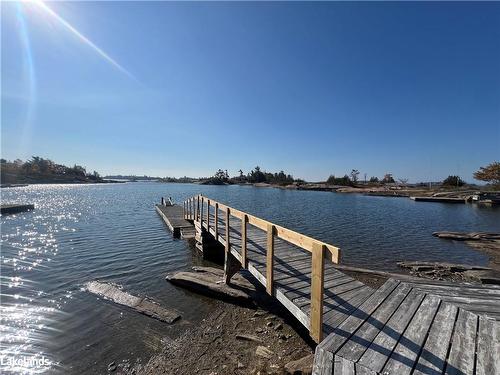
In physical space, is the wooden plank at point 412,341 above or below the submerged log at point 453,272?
above

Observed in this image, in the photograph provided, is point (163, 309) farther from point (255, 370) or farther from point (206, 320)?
point (255, 370)

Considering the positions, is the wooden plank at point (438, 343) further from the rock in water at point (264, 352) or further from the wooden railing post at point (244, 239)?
the wooden railing post at point (244, 239)

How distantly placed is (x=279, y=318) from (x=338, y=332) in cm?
322

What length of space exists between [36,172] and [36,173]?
30.1 inches

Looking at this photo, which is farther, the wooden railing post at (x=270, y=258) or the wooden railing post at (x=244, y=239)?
the wooden railing post at (x=244, y=239)

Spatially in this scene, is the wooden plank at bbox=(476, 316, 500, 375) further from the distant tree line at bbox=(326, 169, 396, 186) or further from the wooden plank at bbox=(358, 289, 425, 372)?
the distant tree line at bbox=(326, 169, 396, 186)

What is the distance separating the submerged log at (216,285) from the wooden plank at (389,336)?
4472 millimetres

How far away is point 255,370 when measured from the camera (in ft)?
16.0

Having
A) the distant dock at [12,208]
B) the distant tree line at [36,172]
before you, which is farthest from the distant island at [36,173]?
the distant dock at [12,208]

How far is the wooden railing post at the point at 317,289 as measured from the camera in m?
3.93

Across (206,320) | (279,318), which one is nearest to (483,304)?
(279,318)

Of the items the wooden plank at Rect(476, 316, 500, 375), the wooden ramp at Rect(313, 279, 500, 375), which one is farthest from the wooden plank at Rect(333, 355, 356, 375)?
the wooden plank at Rect(476, 316, 500, 375)

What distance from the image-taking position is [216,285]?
27.8 feet
